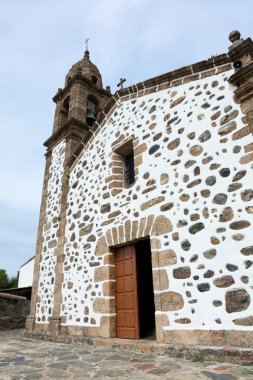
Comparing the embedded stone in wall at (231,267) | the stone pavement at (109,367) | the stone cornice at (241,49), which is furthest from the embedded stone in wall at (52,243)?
the stone cornice at (241,49)

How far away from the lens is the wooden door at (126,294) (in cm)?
515

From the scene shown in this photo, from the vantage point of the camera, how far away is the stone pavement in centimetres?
307

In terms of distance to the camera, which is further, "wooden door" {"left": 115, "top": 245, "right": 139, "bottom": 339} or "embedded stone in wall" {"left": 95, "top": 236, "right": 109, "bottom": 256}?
"embedded stone in wall" {"left": 95, "top": 236, "right": 109, "bottom": 256}

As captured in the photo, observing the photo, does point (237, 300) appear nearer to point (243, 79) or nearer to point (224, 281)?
point (224, 281)

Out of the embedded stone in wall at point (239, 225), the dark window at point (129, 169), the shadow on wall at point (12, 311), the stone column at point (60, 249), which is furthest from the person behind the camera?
the shadow on wall at point (12, 311)

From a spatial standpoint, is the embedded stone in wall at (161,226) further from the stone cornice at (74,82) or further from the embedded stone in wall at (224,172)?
the stone cornice at (74,82)

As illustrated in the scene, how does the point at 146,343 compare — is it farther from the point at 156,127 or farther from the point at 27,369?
the point at 156,127

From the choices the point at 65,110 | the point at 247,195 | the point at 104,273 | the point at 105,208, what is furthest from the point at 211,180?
the point at 65,110

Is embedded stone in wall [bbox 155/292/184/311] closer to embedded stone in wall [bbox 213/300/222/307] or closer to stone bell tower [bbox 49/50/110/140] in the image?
embedded stone in wall [bbox 213/300/222/307]

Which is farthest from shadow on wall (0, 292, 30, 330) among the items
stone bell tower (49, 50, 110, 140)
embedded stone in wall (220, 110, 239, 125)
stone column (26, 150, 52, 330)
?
embedded stone in wall (220, 110, 239, 125)

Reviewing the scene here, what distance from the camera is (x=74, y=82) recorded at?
977cm

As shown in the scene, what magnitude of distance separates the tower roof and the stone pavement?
9496 millimetres

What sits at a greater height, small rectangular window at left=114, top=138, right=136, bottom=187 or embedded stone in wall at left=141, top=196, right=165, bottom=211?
small rectangular window at left=114, top=138, right=136, bottom=187

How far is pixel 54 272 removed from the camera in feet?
23.7
